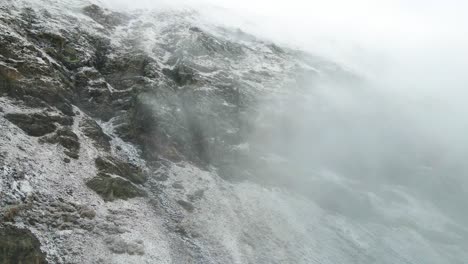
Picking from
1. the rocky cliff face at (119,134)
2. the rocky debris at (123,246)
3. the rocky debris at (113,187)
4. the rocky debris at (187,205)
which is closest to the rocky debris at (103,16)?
the rocky cliff face at (119,134)

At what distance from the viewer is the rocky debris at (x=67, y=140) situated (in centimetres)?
3916

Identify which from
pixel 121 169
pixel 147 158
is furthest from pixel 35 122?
pixel 147 158

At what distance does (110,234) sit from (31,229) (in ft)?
20.0

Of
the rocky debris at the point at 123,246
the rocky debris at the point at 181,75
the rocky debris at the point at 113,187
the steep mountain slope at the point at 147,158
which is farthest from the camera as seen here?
the rocky debris at the point at 181,75

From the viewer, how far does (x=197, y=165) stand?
166 feet

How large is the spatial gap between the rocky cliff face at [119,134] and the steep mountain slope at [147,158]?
16cm

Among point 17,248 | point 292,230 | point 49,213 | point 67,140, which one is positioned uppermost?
point 292,230

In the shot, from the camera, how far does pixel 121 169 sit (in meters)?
42.5

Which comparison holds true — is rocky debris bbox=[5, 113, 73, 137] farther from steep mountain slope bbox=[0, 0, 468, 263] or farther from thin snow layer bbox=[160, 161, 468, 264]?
thin snow layer bbox=[160, 161, 468, 264]

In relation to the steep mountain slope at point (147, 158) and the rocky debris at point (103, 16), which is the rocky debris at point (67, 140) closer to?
the steep mountain slope at point (147, 158)

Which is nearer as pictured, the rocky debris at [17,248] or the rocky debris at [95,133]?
the rocky debris at [17,248]

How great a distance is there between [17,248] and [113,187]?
39.3ft

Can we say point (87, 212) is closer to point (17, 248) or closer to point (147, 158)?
point (17, 248)

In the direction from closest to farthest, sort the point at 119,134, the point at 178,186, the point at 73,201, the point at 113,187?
1. the point at 73,201
2. the point at 113,187
3. the point at 178,186
4. the point at 119,134
